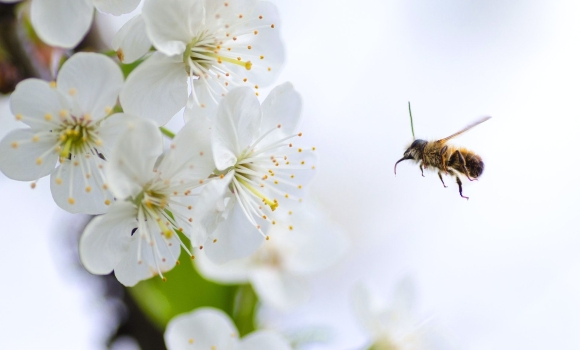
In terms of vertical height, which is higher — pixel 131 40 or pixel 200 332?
pixel 131 40

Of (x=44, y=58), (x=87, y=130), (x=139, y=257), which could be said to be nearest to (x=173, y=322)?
(x=139, y=257)

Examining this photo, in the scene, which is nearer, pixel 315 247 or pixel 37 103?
pixel 37 103

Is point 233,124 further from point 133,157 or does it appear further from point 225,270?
point 225,270

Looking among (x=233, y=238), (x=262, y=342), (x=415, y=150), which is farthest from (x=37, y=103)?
(x=415, y=150)

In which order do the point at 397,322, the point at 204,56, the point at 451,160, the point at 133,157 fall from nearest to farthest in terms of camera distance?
the point at 133,157, the point at 204,56, the point at 451,160, the point at 397,322

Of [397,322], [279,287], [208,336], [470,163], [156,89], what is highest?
[156,89]

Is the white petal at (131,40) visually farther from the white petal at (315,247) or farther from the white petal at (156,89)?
the white petal at (315,247)

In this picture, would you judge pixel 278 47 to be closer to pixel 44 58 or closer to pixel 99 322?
pixel 44 58
